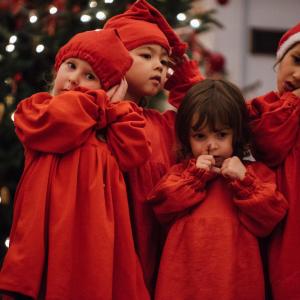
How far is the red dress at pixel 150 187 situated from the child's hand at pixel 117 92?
16cm

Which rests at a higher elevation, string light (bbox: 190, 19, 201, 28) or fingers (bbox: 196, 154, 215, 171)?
fingers (bbox: 196, 154, 215, 171)

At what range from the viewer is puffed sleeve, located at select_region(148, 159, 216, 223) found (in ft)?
→ 5.10

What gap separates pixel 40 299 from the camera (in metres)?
1.44

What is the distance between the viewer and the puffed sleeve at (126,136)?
1521mm

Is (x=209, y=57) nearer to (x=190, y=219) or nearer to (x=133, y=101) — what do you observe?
(x=133, y=101)

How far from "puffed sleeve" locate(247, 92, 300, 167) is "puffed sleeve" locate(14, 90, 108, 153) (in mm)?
440

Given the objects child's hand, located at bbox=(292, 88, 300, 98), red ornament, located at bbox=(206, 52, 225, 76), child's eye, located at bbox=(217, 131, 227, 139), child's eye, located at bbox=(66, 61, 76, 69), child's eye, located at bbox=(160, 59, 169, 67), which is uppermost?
child's eye, located at bbox=(66, 61, 76, 69)

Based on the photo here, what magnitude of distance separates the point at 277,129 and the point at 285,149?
0.06 meters

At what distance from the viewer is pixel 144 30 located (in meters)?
1.77

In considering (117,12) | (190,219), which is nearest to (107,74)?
(190,219)

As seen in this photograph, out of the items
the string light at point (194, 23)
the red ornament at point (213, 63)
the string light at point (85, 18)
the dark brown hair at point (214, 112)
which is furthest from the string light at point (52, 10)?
the red ornament at point (213, 63)

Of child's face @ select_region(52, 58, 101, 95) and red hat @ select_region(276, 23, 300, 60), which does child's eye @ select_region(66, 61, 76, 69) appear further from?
red hat @ select_region(276, 23, 300, 60)

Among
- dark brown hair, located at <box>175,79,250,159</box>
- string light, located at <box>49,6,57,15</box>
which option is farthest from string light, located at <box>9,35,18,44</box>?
dark brown hair, located at <box>175,79,250,159</box>

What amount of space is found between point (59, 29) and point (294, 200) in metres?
1.44
